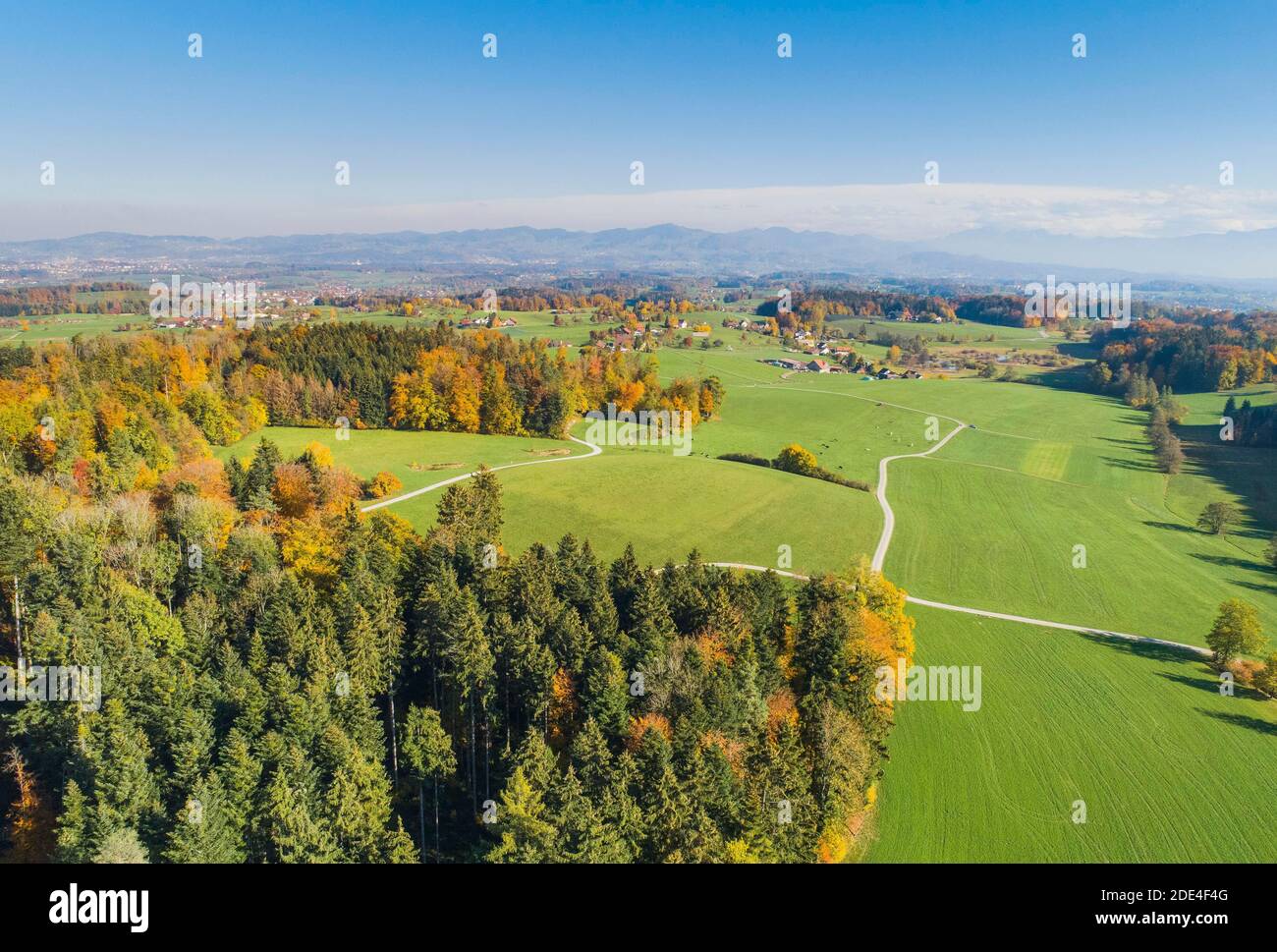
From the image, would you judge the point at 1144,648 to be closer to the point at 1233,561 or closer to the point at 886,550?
the point at 886,550

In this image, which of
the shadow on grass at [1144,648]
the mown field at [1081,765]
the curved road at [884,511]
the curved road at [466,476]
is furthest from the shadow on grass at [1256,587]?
the curved road at [466,476]

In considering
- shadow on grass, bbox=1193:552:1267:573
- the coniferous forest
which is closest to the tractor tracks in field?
the coniferous forest

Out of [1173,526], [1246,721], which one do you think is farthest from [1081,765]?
[1173,526]

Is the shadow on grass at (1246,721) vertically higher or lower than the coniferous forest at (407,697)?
lower

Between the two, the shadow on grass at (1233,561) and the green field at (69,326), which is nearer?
the shadow on grass at (1233,561)

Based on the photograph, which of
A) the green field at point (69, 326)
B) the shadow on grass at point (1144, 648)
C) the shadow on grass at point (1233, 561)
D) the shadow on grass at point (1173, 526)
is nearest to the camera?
the shadow on grass at point (1144, 648)
